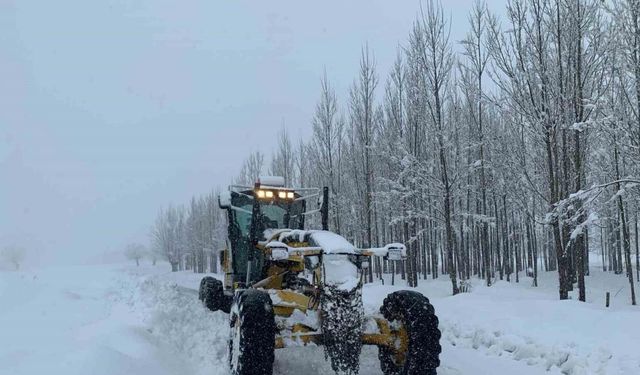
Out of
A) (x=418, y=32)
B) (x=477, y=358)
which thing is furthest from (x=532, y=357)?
(x=418, y=32)

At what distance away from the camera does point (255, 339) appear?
509cm

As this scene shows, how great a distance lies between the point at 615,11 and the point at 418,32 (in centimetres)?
733

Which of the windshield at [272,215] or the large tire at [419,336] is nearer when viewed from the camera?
the large tire at [419,336]

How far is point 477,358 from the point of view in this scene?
7348mm

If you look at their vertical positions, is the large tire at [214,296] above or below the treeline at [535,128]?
below

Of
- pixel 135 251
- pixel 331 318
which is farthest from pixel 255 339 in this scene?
pixel 135 251

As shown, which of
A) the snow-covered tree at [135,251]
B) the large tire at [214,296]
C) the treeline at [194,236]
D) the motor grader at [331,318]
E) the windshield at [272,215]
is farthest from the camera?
the snow-covered tree at [135,251]

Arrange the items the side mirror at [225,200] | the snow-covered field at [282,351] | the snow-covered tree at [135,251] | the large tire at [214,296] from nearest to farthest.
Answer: the snow-covered field at [282,351], the side mirror at [225,200], the large tire at [214,296], the snow-covered tree at [135,251]

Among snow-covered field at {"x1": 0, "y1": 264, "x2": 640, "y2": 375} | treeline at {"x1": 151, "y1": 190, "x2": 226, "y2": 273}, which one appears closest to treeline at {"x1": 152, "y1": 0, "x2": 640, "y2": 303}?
snow-covered field at {"x1": 0, "y1": 264, "x2": 640, "y2": 375}

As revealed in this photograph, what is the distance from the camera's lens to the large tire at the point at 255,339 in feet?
16.6

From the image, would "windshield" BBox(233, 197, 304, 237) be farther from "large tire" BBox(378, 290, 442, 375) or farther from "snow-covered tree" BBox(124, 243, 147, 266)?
"snow-covered tree" BBox(124, 243, 147, 266)

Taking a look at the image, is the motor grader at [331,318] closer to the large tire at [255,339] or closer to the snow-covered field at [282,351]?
the large tire at [255,339]

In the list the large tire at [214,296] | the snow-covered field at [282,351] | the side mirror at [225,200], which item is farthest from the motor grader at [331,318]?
the large tire at [214,296]

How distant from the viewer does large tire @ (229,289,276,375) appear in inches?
199
